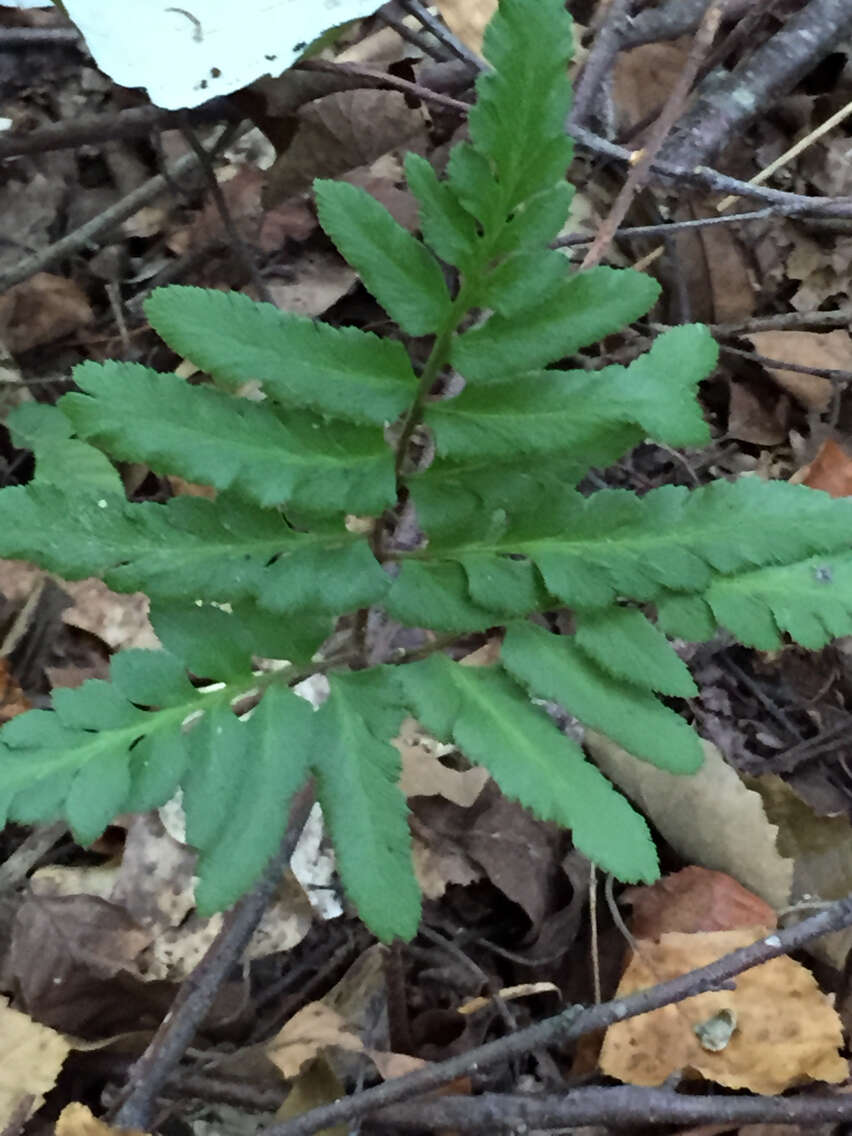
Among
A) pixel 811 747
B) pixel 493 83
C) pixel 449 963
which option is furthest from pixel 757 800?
pixel 493 83

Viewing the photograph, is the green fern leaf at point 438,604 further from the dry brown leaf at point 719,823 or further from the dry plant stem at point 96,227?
the dry plant stem at point 96,227

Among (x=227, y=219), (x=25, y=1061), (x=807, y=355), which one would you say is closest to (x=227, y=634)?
(x=25, y=1061)

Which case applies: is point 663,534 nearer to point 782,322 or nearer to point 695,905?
point 695,905

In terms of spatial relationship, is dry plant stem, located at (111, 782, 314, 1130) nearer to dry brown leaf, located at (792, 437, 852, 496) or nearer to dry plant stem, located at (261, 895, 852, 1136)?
dry plant stem, located at (261, 895, 852, 1136)

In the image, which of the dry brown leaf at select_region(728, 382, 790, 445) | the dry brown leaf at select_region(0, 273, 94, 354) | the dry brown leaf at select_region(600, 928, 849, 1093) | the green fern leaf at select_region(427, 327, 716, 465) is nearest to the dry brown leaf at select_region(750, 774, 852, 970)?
the dry brown leaf at select_region(600, 928, 849, 1093)

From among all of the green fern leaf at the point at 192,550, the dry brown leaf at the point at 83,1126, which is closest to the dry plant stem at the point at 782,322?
the green fern leaf at the point at 192,550
